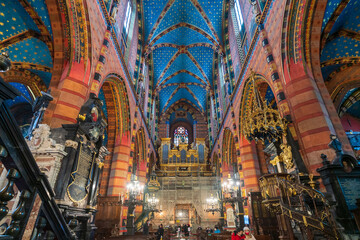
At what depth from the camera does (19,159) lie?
1847 mm

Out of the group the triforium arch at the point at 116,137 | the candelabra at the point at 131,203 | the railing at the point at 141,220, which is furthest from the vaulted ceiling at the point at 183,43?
the railing at the point at 141,220

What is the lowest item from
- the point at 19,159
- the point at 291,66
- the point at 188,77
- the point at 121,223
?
the point at 121,223

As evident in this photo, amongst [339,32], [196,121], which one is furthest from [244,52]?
[196,121]

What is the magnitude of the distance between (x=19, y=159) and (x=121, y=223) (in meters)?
9.88

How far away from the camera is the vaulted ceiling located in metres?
17.3

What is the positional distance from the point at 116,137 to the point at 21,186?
388 inches

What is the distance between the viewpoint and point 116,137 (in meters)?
11.5

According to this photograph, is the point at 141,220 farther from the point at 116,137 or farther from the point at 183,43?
the point at 183,43

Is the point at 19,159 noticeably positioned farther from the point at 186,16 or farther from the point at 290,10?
the point at 186,16

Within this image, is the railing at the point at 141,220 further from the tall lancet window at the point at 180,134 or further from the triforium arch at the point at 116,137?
the tall lancet window at the point at 180,134

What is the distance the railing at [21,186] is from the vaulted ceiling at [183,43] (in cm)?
1711

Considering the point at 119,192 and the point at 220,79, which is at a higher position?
the point at 220,79

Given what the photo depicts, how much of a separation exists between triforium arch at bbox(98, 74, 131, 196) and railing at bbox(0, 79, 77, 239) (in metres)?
8.88

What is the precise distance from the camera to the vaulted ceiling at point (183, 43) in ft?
56.7
